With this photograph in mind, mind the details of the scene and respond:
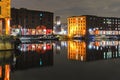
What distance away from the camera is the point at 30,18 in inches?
6467

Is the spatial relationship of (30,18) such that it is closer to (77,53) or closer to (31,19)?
(31,19)

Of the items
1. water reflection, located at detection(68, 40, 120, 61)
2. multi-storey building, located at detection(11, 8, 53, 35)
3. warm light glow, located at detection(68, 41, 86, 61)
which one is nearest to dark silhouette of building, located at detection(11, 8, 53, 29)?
multi-storey building, located at detection(11, 8, 53, 35)

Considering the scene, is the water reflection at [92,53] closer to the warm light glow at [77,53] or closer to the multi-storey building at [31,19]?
the warm light glow at [77,53]

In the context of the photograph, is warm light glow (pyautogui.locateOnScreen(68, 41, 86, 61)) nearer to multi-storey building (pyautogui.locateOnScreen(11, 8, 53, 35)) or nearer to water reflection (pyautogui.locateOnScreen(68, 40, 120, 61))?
water reflection (pyautogui.locateOnScreen(68, 40, 120, 61))

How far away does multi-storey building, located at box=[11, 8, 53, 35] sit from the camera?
504ft

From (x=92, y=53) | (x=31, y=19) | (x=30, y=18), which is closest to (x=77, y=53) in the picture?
(x=92, y=53)

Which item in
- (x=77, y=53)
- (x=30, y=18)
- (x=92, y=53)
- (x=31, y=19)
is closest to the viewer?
(x=77, y=53)

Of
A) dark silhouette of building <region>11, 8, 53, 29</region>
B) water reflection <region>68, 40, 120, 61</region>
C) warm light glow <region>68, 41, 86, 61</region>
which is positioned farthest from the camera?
dark silhouette of building <region>11, 8, 53, 29</region>

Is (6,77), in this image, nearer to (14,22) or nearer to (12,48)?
(12,48)

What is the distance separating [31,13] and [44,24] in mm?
12062

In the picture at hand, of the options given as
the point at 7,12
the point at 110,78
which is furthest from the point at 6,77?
the point at 7,12

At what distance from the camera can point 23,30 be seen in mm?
157125

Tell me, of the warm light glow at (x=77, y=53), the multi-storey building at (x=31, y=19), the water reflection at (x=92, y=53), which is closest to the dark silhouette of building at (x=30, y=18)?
the multi-storey building at (x=31, y=19)

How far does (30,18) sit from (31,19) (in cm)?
91
